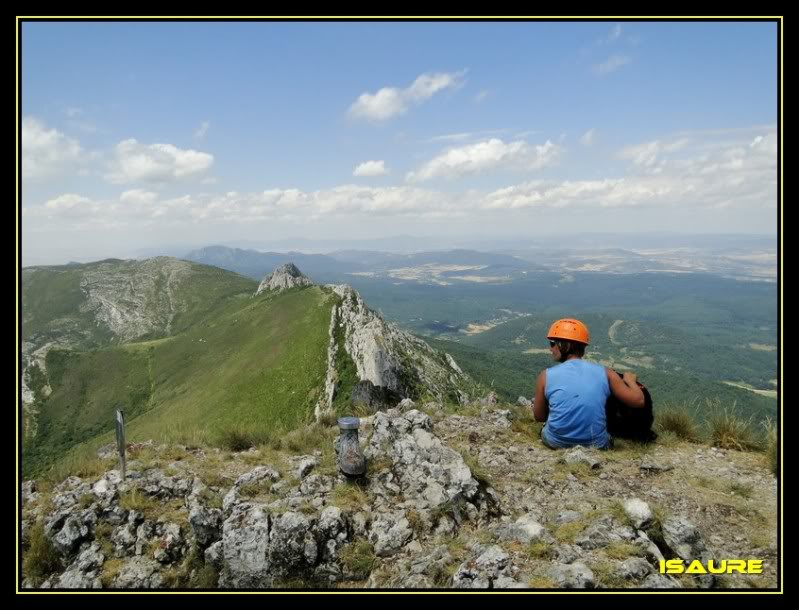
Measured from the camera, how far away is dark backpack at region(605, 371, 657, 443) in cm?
877

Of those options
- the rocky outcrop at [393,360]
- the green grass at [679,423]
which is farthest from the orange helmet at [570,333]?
the rocky outcrop at [393,360]

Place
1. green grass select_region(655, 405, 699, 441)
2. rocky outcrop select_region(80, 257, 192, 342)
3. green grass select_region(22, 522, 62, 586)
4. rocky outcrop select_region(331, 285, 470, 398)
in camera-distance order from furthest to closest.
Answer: rocky outcrop select_region(80, 257, 192, 342), rocky outcrop select_region(331, 285, 470, 398), green grass select_region(655, 405, 699, 441), green grass select_region(22, 522, 62, 586)

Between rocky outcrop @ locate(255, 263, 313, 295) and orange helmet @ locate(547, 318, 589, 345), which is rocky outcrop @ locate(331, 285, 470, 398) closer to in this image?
orange helmet @ locate(547, 318, 589, 345)

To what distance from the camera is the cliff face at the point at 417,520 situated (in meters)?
5.39

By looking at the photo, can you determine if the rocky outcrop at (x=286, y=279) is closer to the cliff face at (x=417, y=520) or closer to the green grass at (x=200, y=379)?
the green grass at (x=200, y=379)

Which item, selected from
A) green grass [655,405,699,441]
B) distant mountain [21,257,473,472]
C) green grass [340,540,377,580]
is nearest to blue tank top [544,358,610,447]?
green grass [655,405,699,441]

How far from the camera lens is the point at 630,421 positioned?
8.95 m

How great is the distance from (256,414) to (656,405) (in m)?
51.2

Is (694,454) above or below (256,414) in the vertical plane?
above

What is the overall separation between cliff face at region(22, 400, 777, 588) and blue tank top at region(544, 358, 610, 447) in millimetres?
382
